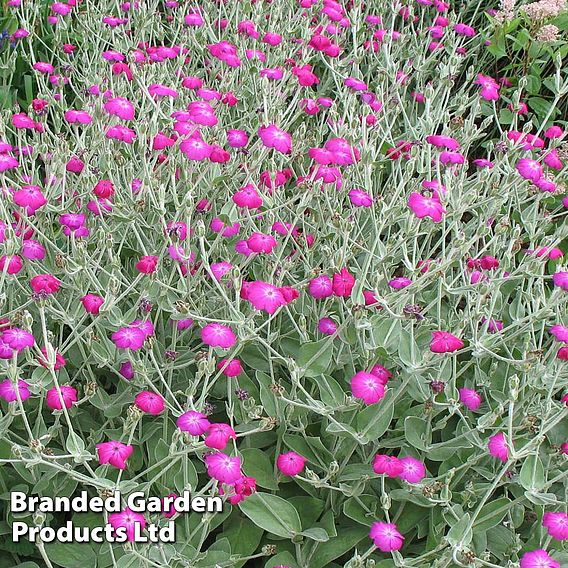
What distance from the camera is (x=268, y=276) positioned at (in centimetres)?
168

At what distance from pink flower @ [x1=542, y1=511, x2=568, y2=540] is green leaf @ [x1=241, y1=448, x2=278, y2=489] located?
555mm

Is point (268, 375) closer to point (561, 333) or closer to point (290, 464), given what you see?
point (290, 464)

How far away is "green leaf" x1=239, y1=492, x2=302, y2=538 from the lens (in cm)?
150

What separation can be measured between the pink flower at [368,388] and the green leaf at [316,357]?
0.11 m

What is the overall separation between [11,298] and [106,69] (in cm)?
107

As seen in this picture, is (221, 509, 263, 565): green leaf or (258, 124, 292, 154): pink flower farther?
(258, 124, 292, 154): pink flower

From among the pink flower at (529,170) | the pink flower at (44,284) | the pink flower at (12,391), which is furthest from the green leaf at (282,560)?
the pink flower at (529,170)

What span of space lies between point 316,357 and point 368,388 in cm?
15

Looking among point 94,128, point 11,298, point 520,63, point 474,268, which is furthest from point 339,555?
point 520,63

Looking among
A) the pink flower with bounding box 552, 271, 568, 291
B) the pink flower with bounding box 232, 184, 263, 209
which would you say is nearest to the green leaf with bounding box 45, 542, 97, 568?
the pink flower with bounding box 232, 184, 263, 209

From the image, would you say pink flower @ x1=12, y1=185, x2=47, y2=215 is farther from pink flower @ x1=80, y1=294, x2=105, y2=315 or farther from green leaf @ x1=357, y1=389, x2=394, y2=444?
green leaf @ x1=357, y1=389, x2=394, y2=444

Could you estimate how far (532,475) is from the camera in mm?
1447

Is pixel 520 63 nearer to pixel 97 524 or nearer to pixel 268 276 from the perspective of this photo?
pixel 268 276

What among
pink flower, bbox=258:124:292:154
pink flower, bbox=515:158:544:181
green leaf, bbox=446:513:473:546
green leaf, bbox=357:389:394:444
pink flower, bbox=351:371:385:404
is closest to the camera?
green leaf, bbox=446:513:473:546
